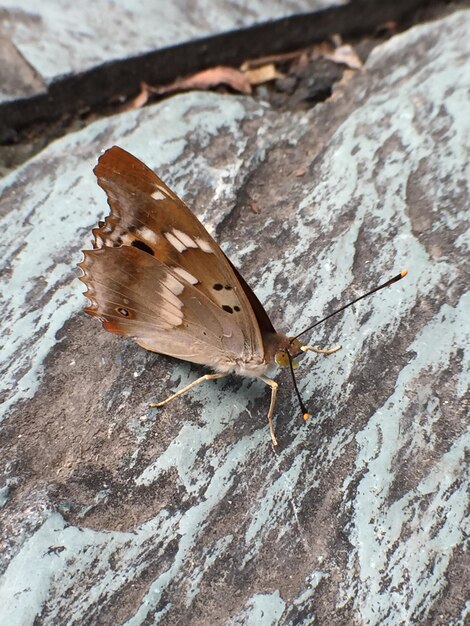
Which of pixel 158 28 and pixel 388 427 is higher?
pixel 158 28

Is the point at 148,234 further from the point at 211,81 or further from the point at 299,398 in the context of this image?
the point at 211,81

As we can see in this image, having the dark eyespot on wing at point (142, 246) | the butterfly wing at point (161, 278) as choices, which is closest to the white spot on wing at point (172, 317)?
the butterfly wing at point (161, 278)

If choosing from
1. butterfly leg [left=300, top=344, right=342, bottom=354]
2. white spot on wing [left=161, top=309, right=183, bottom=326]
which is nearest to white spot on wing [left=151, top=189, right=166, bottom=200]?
white spot on wing [left=161, top=309, right=183, bottom=326]

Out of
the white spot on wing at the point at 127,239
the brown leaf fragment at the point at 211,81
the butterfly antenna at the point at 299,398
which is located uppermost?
the brown leaf fragment at the point at 211,81

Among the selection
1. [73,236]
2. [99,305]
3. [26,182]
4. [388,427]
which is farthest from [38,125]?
[388,427]

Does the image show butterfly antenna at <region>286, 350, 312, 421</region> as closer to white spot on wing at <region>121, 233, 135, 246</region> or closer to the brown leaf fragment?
white spot on wing at <region>121, 233, 135, 246</region>

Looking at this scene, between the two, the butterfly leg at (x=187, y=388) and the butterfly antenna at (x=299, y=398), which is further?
the butterfly leg at (x=187, y=388)

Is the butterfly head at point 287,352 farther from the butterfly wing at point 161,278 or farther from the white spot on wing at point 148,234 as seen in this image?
the white spot on wing at point 148,234

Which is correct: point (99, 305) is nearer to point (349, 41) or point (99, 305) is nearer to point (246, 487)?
point (246, 487)
